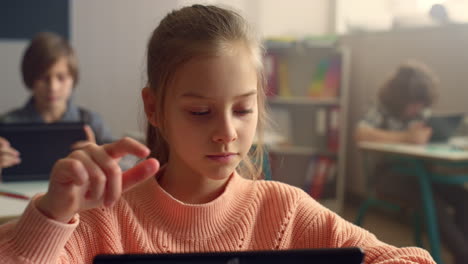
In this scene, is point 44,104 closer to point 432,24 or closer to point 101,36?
point 101,36

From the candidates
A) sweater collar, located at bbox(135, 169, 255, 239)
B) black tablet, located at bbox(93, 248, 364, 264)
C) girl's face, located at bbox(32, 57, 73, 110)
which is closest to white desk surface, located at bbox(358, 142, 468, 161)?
girl's face, located at bbox(32, 57, 73, 110)

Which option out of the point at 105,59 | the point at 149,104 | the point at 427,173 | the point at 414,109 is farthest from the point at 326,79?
the point at 149,104

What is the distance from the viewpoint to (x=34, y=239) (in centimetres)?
64

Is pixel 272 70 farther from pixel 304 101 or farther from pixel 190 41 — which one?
pixel 190 41

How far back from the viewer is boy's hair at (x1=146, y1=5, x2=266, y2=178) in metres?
0.85

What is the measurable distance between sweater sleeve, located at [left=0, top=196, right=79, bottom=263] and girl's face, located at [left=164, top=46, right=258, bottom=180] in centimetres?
22

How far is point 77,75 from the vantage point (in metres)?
2.50

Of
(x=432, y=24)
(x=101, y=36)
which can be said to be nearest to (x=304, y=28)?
(x=432, y=24)

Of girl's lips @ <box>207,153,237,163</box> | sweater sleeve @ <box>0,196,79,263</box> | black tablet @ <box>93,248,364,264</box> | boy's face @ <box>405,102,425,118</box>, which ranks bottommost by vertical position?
boy's face @ <box>405,102,425,118</box>

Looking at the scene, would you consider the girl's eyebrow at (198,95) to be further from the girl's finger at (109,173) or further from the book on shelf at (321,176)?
the book on shelf at (321,176)

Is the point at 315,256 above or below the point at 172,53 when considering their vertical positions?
below

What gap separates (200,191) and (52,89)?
60.5 inches

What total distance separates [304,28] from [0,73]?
3.10 m

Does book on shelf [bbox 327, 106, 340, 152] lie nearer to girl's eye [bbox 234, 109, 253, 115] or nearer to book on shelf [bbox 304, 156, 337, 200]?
book on shelf [bbox 304, 156, 337, 200]
